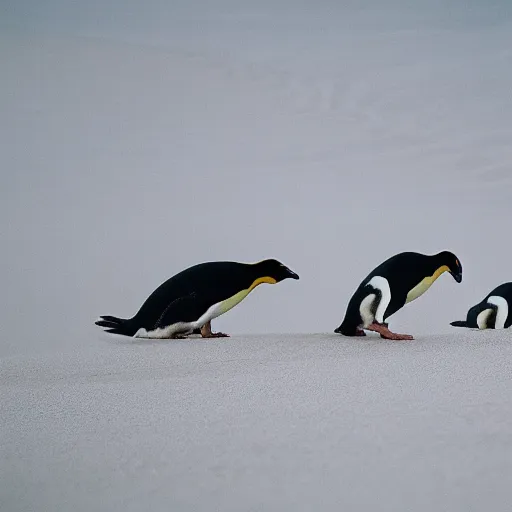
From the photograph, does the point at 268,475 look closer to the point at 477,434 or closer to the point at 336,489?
the point at 336,489

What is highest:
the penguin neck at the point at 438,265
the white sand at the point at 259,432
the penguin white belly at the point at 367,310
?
the penguin neck at the point at 438,265

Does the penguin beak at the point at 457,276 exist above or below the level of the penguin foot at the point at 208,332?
above

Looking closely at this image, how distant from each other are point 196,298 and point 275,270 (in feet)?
1.37

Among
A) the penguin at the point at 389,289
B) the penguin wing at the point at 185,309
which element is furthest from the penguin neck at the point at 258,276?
the penguin at the point at 389,289

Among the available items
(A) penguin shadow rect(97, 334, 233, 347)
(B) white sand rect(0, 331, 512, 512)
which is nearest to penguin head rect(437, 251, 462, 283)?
(B) white sand rect(0, 331, 512, 512)

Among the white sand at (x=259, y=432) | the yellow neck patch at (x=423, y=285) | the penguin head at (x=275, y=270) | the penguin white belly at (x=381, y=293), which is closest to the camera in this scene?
the white sand at (x=259, y=432)

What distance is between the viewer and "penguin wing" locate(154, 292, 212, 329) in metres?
3.68

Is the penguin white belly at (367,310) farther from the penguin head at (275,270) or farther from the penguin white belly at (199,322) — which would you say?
the penguin white belly at (199,322)

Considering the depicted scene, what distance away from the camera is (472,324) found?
173 inches

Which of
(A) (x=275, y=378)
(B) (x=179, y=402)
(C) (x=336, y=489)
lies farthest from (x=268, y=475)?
(A) (x=275, y=378)

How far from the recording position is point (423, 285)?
Result: 11.8 feet

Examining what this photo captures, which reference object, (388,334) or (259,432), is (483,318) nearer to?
(388,334)

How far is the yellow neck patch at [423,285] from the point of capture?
358cm

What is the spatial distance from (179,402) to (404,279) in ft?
4.99
